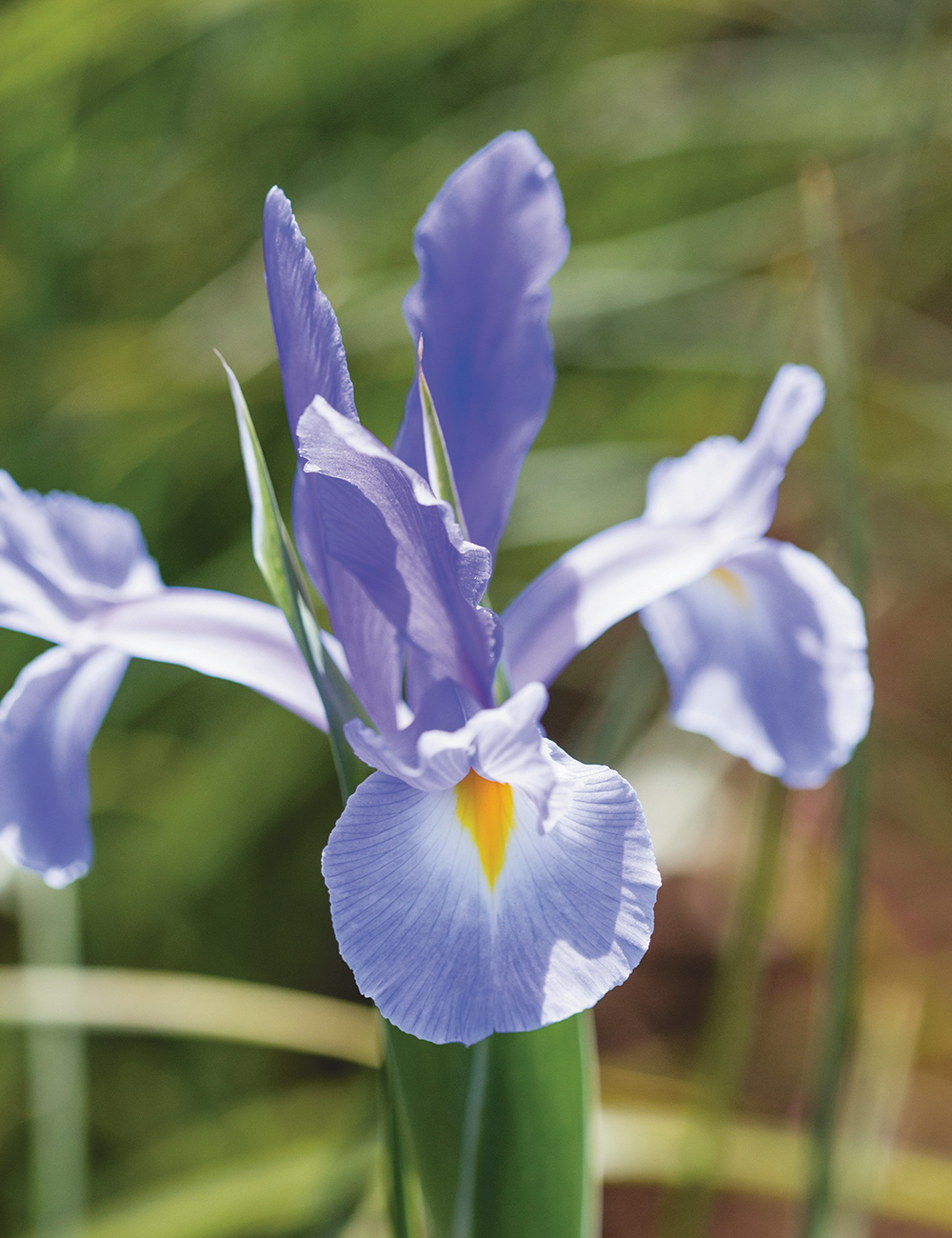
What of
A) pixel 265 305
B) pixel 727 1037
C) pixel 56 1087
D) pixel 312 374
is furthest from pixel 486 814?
pixel 265 305

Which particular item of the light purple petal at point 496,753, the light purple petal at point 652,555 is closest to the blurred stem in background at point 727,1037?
the light purple petal at point 652,555

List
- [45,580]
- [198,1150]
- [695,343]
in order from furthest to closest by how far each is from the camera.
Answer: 1. [695,343]
2. [198,1150]
3. [45,580]

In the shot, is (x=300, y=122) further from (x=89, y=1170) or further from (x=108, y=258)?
(x=89, y=1170)

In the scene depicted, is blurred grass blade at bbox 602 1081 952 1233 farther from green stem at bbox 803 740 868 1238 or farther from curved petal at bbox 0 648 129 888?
curved petal at bbox 0 648 129 888

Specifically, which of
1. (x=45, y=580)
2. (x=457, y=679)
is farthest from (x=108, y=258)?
(x=457, y=679)

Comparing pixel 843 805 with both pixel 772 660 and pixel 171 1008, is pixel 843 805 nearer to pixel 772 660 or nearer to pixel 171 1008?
pixel 772 660

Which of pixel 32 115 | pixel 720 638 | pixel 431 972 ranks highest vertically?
pixel 32 115

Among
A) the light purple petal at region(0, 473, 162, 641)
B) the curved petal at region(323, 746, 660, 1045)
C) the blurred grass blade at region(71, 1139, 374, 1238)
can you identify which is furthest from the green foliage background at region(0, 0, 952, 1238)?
the curved petal at region(323, 746, 660, 1045)
